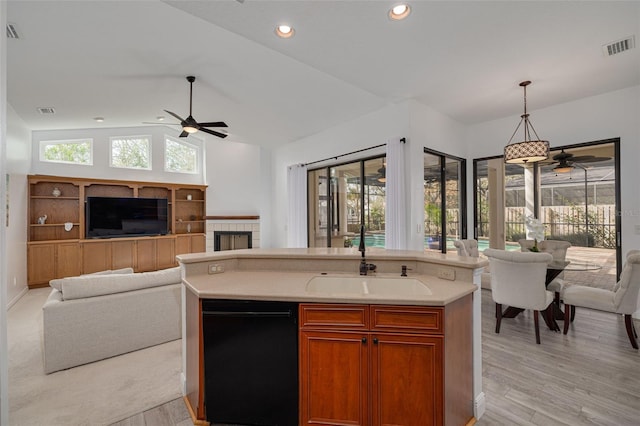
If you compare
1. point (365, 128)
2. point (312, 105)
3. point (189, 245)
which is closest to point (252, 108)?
point (312, 105)

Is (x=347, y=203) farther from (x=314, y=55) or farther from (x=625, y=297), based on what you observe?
(x=625, y=297)

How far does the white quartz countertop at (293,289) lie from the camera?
5.58 feet

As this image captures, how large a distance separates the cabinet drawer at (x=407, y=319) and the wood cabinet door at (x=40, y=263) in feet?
22.5

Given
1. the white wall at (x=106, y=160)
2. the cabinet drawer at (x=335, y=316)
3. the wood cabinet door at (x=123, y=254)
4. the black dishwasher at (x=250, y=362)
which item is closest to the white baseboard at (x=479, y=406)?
the cabinet drawer at (x=335, y=316)

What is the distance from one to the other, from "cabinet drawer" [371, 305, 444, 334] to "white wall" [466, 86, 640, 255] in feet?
13.3

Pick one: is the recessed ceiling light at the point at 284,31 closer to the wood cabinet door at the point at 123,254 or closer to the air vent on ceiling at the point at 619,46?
the air vent on ceiling at the point at 619,46

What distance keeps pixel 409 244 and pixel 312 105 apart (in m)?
2.58

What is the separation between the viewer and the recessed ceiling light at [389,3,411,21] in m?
2.29

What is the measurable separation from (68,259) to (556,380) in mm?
7955

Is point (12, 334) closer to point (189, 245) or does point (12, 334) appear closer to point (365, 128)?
point (189, 245)

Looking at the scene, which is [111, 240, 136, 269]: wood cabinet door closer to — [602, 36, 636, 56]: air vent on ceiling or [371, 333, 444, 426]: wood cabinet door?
[371, 333, 444, 426]: wood cabinet door

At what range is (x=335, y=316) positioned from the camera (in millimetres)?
1750

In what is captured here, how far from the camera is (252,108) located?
4699 mm

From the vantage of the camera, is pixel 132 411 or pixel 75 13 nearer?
pixel 132 411
